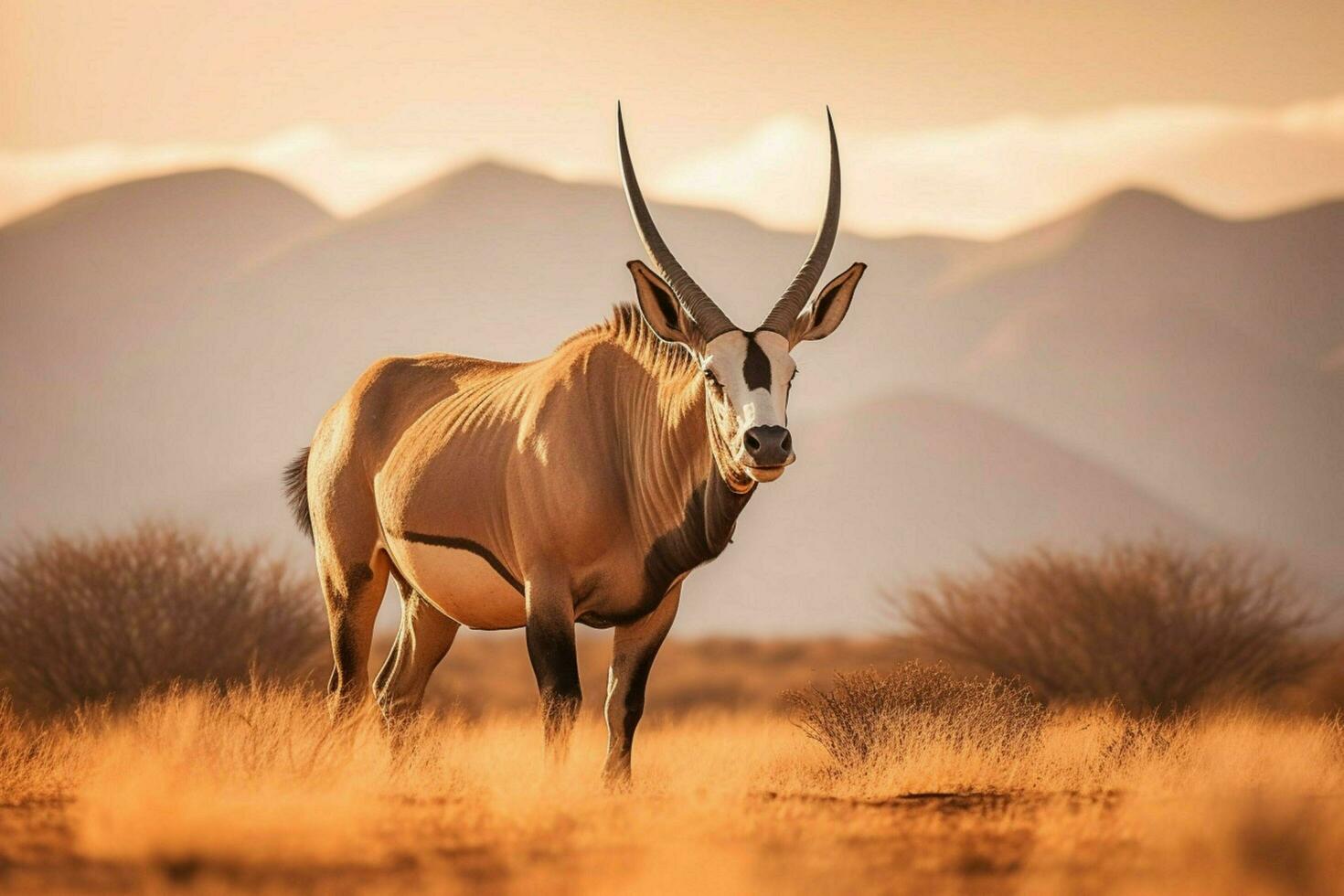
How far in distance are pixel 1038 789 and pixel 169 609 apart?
35.7 ft

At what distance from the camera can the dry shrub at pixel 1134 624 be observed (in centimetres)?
1753

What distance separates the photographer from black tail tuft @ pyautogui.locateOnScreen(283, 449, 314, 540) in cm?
1194

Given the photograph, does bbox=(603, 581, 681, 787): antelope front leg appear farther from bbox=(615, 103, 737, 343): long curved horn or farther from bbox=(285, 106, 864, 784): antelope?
bbox=(615, 103, 737, 343): long curved horn

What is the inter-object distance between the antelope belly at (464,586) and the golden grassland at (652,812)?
0.87 m

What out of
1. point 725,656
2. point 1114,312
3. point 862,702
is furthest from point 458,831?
point 1114,312

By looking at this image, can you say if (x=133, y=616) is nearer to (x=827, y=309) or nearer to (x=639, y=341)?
(x=639, y=341)

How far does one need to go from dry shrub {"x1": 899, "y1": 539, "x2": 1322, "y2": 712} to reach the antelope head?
9.42 m

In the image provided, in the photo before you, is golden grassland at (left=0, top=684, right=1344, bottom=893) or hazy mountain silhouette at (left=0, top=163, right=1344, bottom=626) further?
hazy mountain silhouette at (left=0, top=163, right=1344, bottom=626)

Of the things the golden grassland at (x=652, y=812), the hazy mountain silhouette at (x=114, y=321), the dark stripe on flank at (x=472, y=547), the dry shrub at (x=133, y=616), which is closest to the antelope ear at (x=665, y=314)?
the dark stripe on flank at (x=472, y=547)

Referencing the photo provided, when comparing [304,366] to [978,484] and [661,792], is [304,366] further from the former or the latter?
[661,792]

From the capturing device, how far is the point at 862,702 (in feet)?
35.2

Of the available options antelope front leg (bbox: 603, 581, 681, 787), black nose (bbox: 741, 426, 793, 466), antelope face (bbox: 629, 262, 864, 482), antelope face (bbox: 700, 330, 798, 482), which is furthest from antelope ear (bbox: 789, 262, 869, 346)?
antelope front leg (bbox: 603, 581, 681, 787)

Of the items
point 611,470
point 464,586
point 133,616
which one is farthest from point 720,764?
point 133,616

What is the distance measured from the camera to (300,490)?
11992mm
